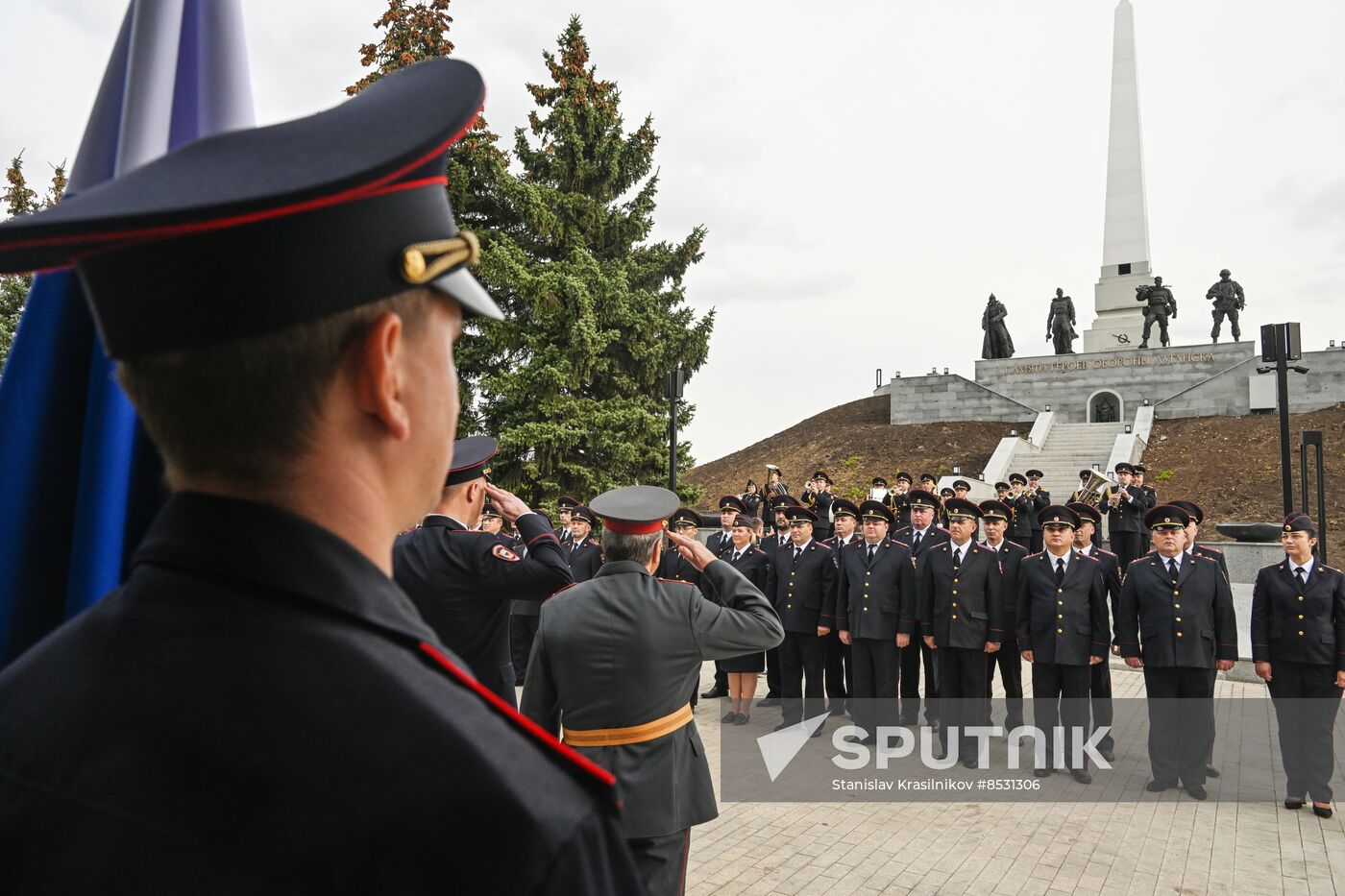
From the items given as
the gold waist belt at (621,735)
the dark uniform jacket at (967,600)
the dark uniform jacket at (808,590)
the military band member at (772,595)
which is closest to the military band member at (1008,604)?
the dark uniform jacket at (967,600)

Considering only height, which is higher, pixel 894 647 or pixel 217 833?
pixel 217 833

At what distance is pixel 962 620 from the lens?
880 cm

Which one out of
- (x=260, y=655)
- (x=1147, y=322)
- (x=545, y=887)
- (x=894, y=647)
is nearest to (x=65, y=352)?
(x=260, y=655)

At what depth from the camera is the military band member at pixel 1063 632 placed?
8094 millimetres

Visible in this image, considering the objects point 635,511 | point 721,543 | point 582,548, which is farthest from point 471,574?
point 721,543

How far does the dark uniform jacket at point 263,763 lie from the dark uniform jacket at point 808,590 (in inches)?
375

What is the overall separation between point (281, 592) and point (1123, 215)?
42.3m

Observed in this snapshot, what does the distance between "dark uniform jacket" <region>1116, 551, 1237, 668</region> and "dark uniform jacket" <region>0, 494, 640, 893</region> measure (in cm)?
795

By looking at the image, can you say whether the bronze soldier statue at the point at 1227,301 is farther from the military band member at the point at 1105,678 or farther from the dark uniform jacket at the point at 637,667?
the dark uniform jacket at the point at 637,667

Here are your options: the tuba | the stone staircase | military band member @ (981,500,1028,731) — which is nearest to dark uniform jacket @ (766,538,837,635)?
military band member @ (981,500,1028,731)

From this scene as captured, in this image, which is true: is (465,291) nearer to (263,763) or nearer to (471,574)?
(263,763)

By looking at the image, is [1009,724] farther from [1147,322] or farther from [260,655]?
[1147,322]

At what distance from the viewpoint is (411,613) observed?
92cm

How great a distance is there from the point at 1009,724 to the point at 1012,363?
1244 inches
